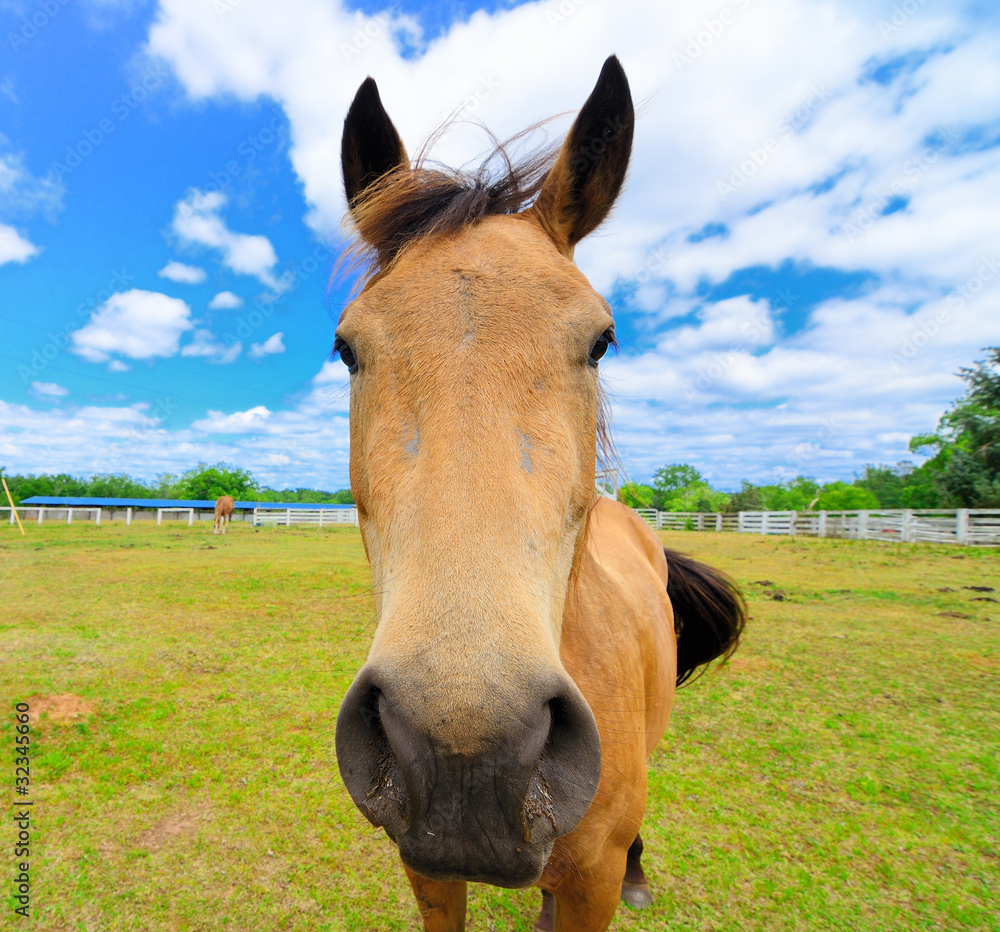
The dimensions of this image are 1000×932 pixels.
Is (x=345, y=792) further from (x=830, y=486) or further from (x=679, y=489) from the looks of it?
(x=830, y=486)

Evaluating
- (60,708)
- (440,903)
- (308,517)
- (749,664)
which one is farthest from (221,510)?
(440,903)

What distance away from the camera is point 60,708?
534 cm

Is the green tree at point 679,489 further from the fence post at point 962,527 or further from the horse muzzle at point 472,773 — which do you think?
the horse muzzle at point 472,773

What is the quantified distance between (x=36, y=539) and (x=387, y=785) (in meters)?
28.0

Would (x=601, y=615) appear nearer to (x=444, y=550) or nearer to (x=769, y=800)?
(x=444, y=550)

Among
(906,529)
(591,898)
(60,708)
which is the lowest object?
(60,708)

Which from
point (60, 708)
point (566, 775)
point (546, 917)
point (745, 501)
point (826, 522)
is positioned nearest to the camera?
point (566, 775)

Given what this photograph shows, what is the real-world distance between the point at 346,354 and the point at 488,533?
1.09m

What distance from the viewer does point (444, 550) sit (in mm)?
1095

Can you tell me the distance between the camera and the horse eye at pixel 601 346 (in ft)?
5.82

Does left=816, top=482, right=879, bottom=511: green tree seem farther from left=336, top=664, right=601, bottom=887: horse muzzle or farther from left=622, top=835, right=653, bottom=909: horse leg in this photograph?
left=336, top=664, right=601, bottom=887: horse muzzle

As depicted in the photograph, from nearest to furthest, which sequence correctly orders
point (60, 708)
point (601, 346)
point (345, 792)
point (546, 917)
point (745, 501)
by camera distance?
point (601, 346) < point (546, 917) < point (345, 792) < point (60, 708) < point (745, 501)

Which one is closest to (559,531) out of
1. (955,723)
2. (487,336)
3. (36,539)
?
(487,336)

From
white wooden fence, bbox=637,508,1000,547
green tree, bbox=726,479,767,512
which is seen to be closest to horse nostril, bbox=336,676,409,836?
white wooden fence, bbox=637,508,1000,547
